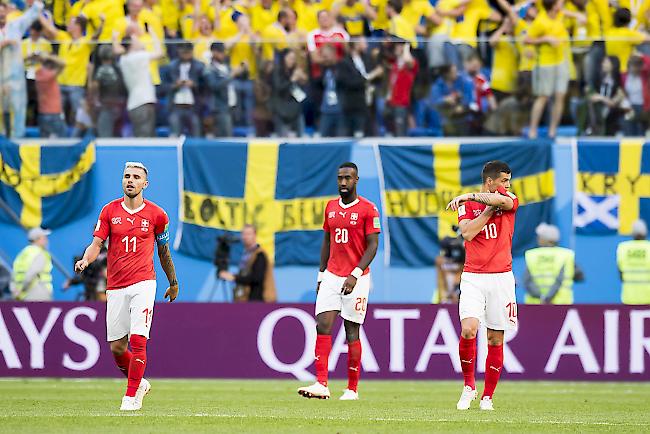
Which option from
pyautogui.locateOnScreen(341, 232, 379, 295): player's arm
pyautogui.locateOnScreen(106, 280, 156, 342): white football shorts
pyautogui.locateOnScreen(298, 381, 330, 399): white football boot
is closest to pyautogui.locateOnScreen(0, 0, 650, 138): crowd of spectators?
pyautogui.locateOnScreen(341, 232, 379, 295): player's arm

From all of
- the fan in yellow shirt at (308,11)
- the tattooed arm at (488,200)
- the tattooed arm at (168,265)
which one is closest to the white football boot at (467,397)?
the tattooed arm at (488,200)

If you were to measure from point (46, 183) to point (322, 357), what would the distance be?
9582 millimetres

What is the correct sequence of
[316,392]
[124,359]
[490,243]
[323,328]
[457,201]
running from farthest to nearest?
1. [323,328]
2. [316,392]
3. [124,359]
4. [490,243]
5. [457,201]

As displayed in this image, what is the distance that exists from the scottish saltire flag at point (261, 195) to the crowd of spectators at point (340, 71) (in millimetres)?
355

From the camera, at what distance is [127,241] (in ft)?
37.2

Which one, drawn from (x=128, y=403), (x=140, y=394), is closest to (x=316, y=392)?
(x=140, y=394)

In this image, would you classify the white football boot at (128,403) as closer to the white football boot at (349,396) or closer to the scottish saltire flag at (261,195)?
the white football boot at (349,396)

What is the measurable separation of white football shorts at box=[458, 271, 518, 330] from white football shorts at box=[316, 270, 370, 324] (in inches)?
72.9

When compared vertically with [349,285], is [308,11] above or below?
above

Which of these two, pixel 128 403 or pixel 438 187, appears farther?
pixel 438 187

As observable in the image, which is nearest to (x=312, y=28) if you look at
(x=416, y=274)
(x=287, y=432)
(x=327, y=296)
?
(x=416, y=274)

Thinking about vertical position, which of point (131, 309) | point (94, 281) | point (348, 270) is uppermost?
point (348, 270)

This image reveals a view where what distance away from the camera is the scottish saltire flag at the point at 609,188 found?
20.5m

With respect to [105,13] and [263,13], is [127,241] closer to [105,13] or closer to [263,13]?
[105,13]
